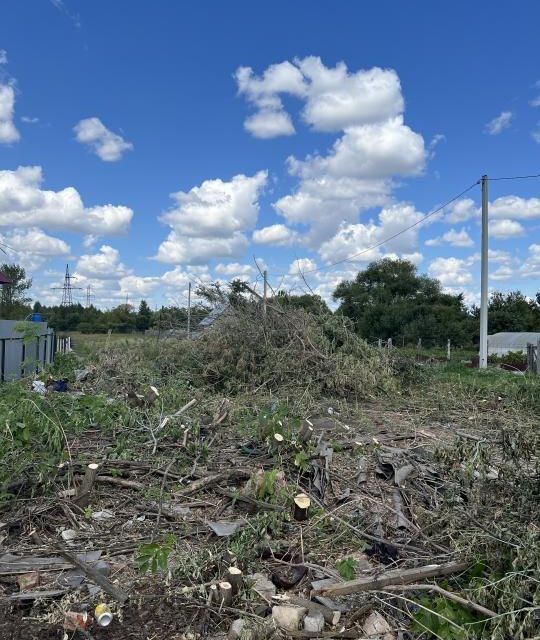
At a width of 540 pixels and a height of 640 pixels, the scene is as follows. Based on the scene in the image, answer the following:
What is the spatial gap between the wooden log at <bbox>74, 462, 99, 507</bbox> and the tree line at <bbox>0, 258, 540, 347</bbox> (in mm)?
17560

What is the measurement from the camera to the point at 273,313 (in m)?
10.1

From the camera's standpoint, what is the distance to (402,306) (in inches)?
1505

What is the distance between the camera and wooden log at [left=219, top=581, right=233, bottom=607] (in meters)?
2.73

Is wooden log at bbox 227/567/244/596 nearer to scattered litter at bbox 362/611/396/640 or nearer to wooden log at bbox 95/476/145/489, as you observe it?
scattered litter at bbox 362/611/396/640

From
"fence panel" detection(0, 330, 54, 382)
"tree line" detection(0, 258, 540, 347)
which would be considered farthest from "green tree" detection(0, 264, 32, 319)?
"fence panel" detection(0, 330, 54, 382)

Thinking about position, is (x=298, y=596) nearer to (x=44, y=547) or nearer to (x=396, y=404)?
(x=44, y=547)

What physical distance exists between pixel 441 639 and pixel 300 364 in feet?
21.8

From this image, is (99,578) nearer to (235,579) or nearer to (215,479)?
(235,579)

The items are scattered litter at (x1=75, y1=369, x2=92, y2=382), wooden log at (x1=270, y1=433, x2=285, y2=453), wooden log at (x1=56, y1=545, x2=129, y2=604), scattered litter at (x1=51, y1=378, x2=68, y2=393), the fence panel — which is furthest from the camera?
scattered litter at (x1=75, y1=369, x2=92, y2=382)

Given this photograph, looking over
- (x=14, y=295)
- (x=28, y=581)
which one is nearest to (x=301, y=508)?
(x=28, y=581)

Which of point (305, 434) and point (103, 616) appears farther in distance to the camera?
point (305, 434)

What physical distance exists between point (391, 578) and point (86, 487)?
7.40ft

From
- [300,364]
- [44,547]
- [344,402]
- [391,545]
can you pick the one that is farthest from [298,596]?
[300,364]

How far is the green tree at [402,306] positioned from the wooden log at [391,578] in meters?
29.9
